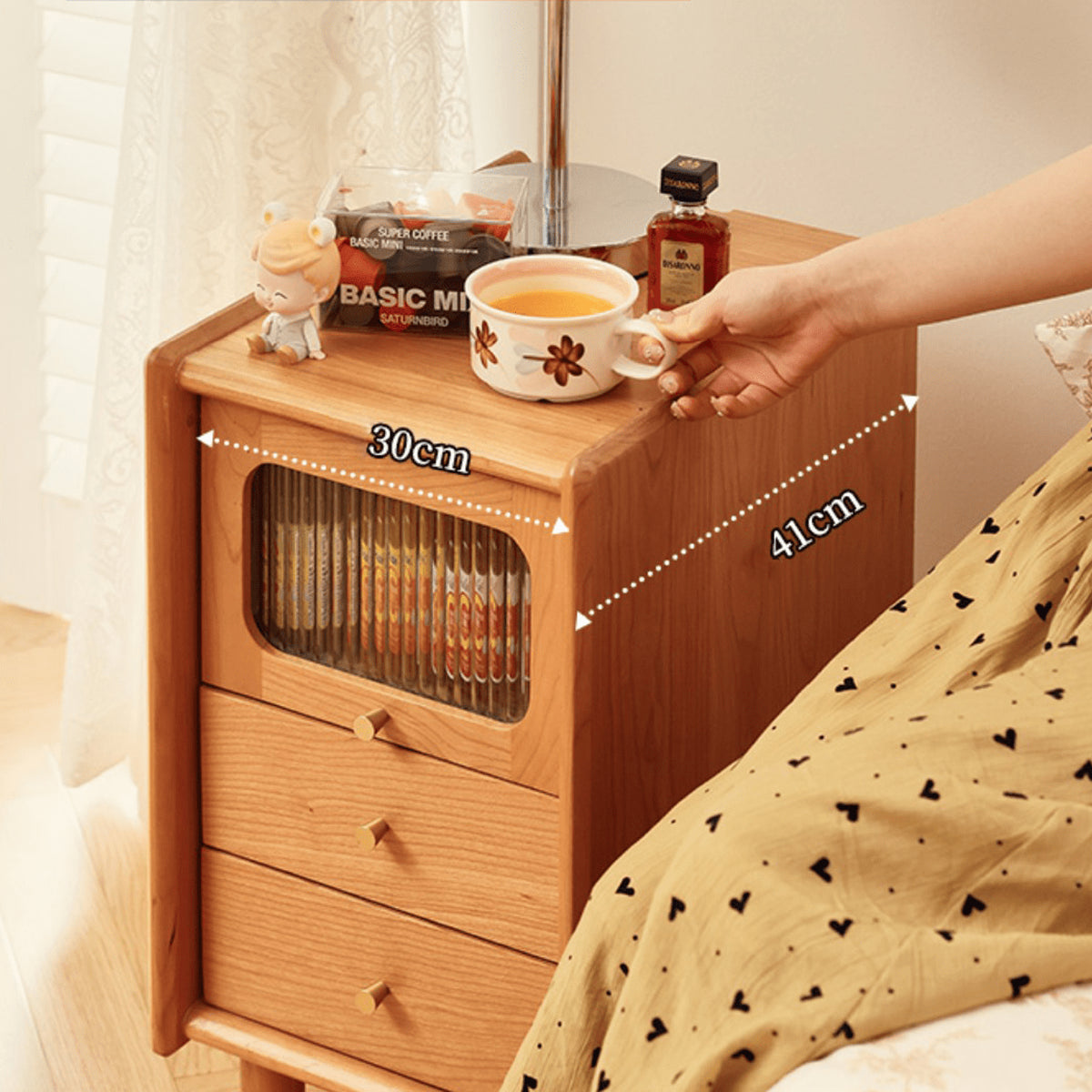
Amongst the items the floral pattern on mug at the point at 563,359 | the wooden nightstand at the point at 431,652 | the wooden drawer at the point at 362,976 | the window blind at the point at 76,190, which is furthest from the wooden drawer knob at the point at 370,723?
the window blind at the point at 76,190

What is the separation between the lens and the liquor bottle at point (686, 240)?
1.13 m

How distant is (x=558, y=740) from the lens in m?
1.08

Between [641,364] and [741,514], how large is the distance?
154mm

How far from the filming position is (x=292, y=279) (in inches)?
43.9

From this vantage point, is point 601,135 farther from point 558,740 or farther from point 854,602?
point 558,740

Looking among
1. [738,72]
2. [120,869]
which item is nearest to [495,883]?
[120,869]

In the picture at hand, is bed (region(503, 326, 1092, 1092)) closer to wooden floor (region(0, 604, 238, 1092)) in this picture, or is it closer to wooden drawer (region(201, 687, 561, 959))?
wooden drawer (region(201, 687, 561, 959))

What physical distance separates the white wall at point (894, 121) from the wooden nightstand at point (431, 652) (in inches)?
7.1

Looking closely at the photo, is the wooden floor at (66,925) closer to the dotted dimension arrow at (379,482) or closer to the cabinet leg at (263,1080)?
the cabinet leg at (263,1080)

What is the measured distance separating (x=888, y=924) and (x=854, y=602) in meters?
0.63

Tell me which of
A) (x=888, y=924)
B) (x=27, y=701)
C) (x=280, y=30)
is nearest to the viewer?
(x=888, y=924)

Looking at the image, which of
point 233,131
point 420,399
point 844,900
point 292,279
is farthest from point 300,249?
point 844,900

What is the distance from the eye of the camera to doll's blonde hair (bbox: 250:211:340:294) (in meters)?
1.11

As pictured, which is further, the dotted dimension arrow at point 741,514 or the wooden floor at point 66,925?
the wooden floor at point 66,925
